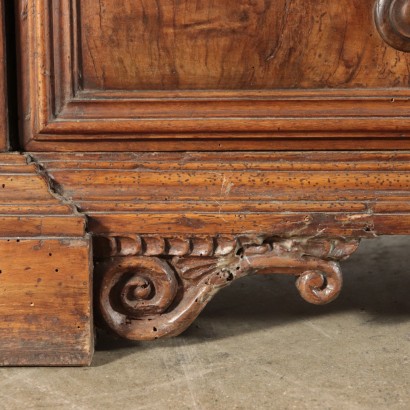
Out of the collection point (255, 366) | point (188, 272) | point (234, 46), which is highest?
point (234, 46)

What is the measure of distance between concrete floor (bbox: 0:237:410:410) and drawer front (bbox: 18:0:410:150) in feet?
0.84

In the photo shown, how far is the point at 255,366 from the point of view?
963 millimetres

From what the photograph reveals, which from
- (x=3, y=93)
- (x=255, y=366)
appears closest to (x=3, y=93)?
(x=3, y=93)

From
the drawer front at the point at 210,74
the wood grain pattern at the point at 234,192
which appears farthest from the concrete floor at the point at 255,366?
the drawer front at the point at 210,74

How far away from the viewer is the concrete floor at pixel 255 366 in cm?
88

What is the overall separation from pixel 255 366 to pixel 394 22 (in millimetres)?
430

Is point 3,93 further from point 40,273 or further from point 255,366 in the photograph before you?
point 255,366

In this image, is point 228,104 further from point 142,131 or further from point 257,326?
point 257,326

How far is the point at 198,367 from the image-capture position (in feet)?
3.17

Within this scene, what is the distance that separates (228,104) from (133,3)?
0.53 feet

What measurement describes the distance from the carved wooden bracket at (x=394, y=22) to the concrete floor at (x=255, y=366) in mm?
374

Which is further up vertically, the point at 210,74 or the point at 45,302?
the point at 210,74

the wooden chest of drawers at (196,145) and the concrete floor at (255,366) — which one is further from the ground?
the wooden chest of drawers at (196,145)

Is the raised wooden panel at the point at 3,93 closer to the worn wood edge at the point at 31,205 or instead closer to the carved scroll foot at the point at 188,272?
the worn wood edge at the point at 31,205
